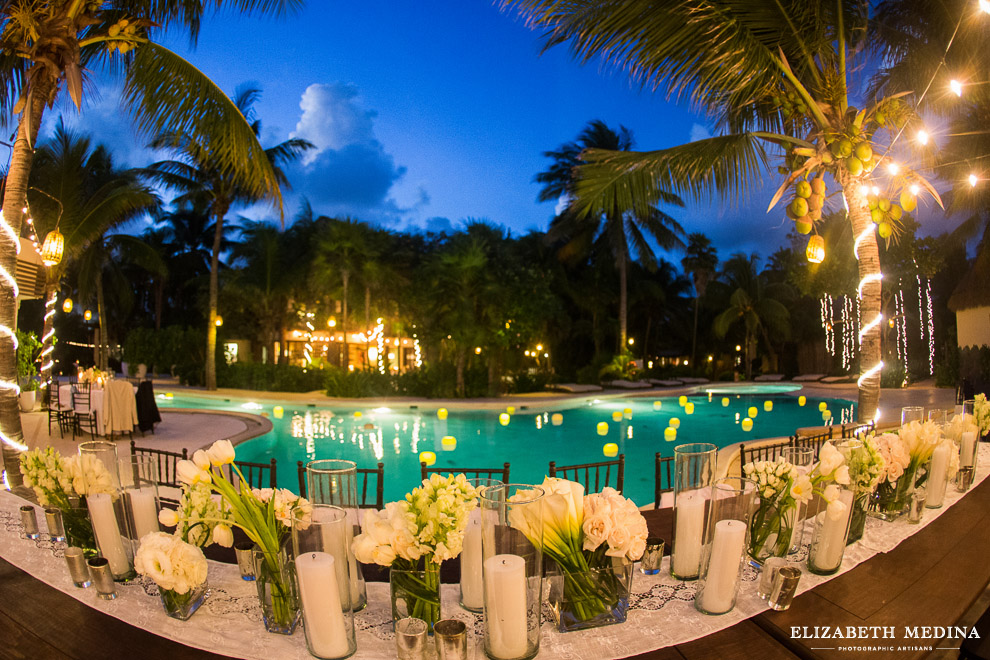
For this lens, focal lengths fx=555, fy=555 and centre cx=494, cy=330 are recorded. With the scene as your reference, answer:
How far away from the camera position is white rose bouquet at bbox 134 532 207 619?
132cm

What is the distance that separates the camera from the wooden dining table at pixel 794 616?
4.25ft

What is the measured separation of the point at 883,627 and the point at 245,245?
73.3ft

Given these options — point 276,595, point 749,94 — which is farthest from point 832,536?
point 749,94

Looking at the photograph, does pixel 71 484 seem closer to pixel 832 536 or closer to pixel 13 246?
pixel 832 536

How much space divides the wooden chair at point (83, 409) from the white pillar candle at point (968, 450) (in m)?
9.76

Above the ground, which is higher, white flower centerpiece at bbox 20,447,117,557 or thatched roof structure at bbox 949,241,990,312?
thatched roof structure at bbox 949,241,990,312

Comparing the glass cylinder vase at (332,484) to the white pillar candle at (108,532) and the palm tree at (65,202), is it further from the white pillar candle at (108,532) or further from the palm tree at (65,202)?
the palm tree at (65,202)

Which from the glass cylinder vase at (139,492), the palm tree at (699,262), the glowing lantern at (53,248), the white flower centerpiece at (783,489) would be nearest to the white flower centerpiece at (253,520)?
the glass cylinder vase at (139,492)

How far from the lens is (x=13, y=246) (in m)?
4.07

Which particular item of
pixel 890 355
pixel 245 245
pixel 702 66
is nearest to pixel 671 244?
pixel 890 355

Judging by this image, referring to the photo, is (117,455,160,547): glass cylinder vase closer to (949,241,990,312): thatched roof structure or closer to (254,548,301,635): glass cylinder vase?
(254,548,301,635): glass cylinder vase

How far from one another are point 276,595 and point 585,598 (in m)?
0.76

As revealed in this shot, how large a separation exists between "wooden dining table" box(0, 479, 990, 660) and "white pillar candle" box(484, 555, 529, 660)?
32 centimetres

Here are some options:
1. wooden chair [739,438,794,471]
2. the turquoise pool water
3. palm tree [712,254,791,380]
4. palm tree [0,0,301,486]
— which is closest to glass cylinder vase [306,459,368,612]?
wooden chair [739,438,794,471]
